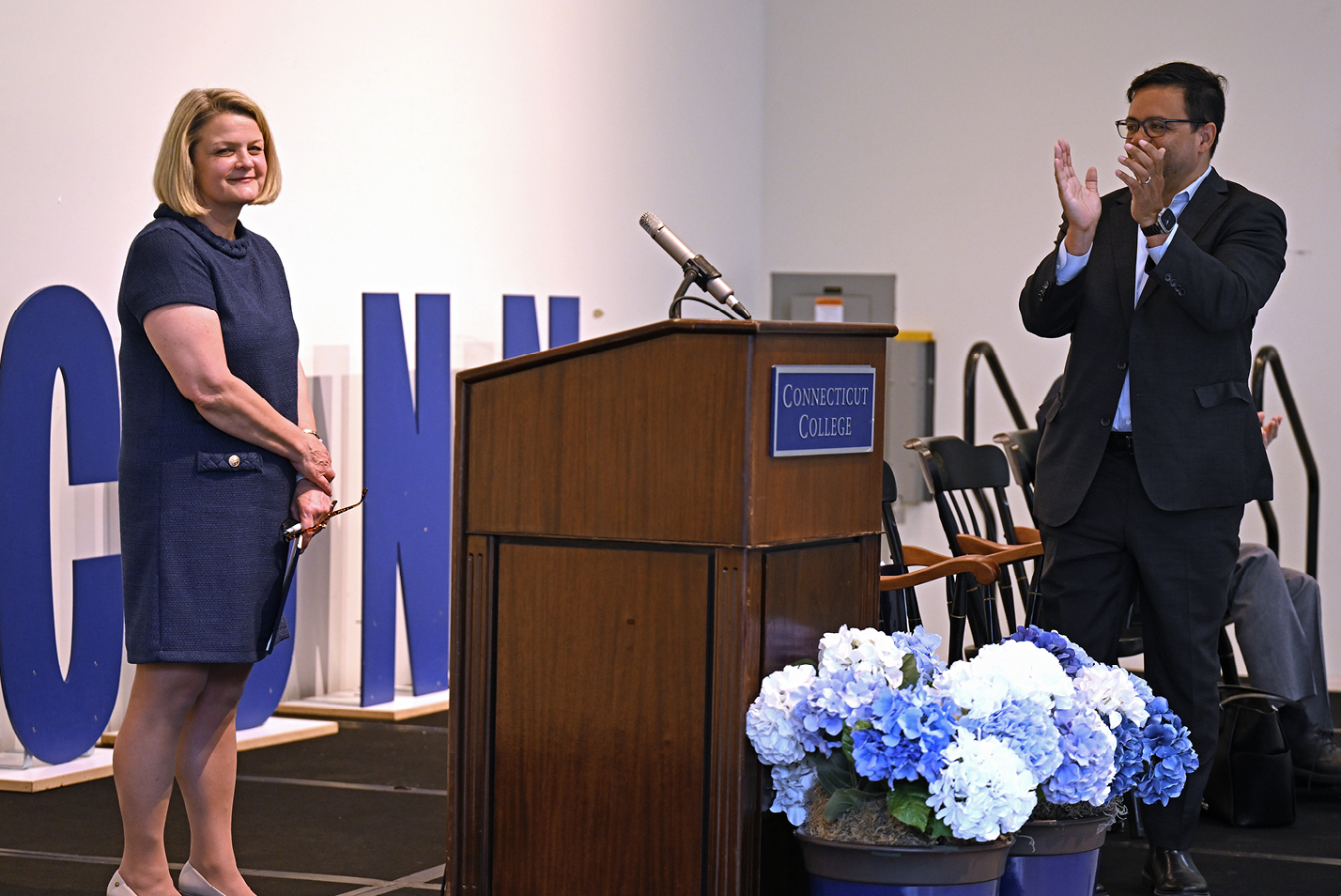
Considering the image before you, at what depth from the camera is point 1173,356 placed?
2.87 meters

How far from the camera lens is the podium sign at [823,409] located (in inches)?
80.6

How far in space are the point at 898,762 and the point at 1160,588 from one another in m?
1.12

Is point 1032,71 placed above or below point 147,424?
above

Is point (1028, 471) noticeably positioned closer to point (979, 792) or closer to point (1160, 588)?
point (1160, 588)

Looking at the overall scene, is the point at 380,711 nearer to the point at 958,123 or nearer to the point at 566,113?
the point at 566,113

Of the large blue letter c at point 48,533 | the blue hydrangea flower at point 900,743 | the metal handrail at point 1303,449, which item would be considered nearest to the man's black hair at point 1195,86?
the blue hydrangea flower at point 900,743

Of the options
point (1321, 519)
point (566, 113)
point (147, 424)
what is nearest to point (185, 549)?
point (147, 424)

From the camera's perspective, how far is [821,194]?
7336 mm

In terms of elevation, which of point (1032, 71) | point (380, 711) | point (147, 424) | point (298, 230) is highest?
point (1032, 71)

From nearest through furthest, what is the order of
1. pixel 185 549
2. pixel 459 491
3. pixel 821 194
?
pixel 459 491 < pixel 185 549 < pixel 821 194

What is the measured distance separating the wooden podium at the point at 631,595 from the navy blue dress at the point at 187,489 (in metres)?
0.46

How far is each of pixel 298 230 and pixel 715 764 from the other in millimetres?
3215

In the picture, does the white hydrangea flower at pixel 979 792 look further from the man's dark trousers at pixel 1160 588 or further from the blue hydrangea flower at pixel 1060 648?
the man's dark trousers at pixel 1160 588

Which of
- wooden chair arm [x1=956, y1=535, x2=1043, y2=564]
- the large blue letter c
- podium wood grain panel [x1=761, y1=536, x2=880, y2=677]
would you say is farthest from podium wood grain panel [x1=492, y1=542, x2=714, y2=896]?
the large blue letter c
